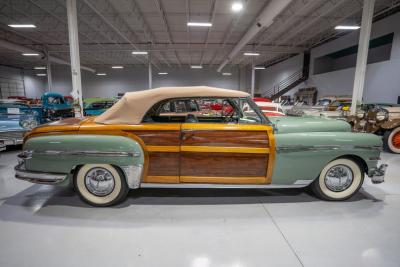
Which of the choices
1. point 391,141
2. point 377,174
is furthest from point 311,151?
point 391,141

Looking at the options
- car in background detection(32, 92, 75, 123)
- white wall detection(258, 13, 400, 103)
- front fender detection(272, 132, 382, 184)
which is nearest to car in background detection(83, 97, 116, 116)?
car in background detection(32, 92, 75, 123)

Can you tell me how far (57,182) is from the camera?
262cm

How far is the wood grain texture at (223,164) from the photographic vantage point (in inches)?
104

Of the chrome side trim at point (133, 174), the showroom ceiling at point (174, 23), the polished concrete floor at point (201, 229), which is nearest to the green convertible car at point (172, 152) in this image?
the chrome side trim at point (133, 174)

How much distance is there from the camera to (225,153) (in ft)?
8.61

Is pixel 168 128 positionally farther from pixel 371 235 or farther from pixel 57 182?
pixel 371 235

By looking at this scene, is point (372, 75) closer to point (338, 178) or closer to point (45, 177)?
point (338, 178)

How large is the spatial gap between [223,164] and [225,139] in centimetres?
31

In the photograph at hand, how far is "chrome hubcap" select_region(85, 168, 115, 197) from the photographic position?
2.70 meters

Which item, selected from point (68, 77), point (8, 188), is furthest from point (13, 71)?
point (8, 188)

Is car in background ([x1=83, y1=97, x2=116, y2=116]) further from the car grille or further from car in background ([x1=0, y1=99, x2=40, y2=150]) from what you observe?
the car grille

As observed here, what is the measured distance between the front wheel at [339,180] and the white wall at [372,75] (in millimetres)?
10819

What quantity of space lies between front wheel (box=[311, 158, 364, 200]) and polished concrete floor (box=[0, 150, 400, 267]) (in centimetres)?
13

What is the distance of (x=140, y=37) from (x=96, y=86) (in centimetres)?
1521
